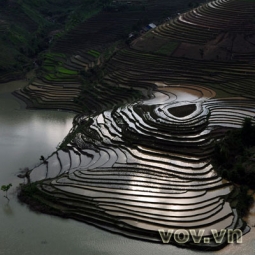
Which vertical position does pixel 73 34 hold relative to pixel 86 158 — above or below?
above

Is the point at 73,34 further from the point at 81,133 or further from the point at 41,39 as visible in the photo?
the point at 81,133

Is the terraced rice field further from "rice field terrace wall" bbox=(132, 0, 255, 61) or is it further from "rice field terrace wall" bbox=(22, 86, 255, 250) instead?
"rice field terrace wall" bbox=(132, 0, 255, 61)

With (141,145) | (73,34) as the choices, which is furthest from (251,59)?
(73,34)

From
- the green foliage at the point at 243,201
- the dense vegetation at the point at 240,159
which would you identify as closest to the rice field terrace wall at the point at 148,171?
the green foliage at the point at 243,201

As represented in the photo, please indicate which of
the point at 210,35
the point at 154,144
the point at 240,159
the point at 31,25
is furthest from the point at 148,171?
the point at 31,25

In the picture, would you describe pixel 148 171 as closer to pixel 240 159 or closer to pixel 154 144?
pixel 154 144

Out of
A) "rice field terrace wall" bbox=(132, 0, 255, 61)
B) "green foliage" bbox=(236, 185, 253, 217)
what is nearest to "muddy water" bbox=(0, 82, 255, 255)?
"green foliage" bbox=(236, 185, 253, 217)

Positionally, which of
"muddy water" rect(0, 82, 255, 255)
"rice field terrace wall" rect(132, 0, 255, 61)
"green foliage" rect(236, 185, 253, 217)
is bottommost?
"muddy water" rect(0, 82, 255, 255)

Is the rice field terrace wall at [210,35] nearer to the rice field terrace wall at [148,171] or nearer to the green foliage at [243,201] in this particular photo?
the rice field terrace wall at [148,171]
